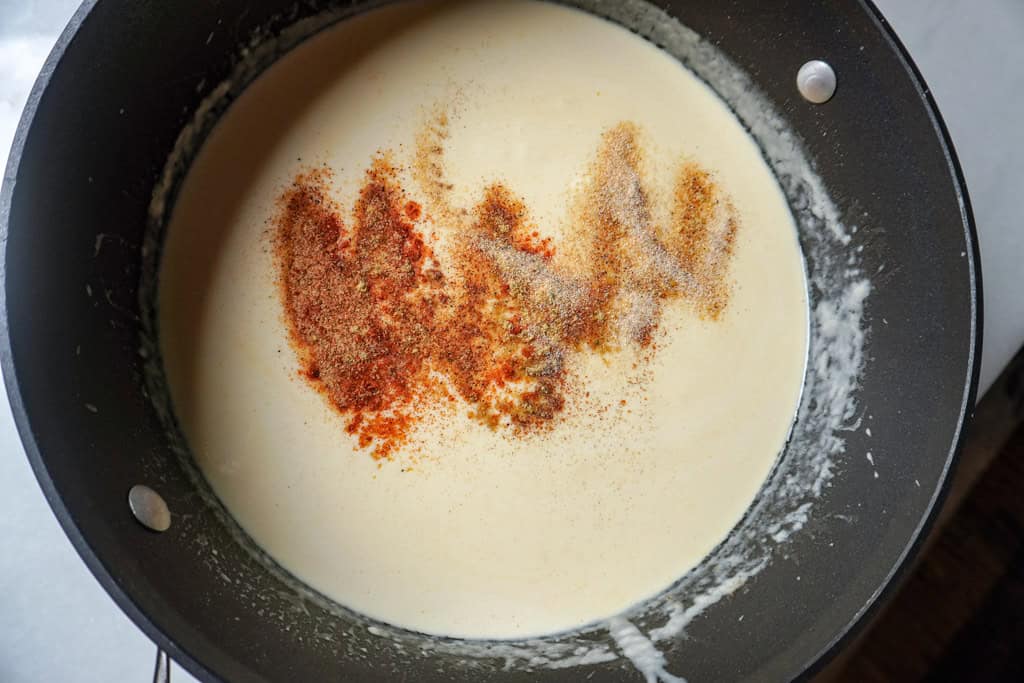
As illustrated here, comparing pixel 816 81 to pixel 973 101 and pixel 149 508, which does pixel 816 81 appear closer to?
pixel 973 101

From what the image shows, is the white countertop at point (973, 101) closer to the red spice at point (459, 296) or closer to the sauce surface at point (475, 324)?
the sauce surface at point (475, 324)

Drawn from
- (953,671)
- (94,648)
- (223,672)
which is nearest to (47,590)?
(94,648)

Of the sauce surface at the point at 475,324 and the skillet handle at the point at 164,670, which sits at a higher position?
the sauce surface at the point at 475,324

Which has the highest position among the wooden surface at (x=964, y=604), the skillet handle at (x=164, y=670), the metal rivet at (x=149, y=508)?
the metal rivet at (x=149, y=508)

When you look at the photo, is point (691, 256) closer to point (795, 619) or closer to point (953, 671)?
point (795, 619)

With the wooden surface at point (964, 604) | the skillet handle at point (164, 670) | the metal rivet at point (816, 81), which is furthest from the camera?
the wooden surface at point (964, 604)

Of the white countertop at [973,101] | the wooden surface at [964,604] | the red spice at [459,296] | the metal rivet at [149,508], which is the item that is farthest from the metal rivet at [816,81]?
the metal rivet at [149,508]
